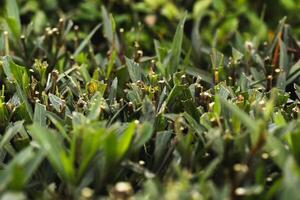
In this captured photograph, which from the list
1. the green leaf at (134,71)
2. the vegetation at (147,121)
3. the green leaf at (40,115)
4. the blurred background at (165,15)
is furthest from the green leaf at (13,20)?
the green leaf at (40,115)

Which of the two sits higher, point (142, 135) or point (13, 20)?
point (13, 20)

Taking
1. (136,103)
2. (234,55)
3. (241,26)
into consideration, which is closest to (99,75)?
(136,103)

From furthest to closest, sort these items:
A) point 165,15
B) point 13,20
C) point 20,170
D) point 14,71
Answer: point 165,15 < point 13,20 < point 14,71 < point 20,170

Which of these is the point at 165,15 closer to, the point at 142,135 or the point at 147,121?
the point at 147,121

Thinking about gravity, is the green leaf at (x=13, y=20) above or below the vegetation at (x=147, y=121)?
above

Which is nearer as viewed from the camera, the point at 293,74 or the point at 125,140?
the point at 125,140

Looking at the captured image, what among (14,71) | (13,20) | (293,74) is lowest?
(293,74)

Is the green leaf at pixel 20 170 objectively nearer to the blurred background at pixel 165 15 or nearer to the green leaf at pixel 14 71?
the green leaf at pixel 14 71

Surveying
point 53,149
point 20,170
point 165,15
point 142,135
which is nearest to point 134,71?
point 142,135

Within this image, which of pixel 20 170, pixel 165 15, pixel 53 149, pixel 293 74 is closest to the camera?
pixel 20 170
